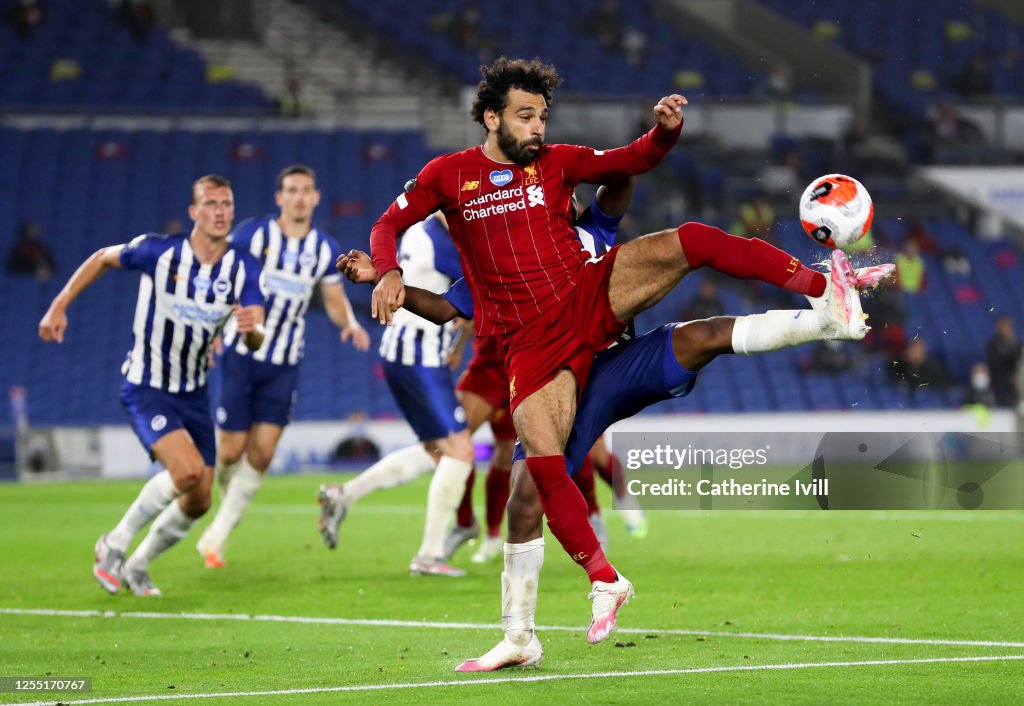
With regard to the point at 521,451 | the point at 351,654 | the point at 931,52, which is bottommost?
the point at 351,654

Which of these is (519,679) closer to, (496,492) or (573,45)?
(496,492)

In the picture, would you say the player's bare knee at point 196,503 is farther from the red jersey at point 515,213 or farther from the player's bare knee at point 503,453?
the red jersey at point 515,213

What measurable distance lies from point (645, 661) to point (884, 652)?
3.40 feet

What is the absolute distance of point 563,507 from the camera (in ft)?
20.1

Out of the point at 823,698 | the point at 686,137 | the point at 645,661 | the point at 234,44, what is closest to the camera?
the point at 823,698

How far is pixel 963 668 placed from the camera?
19.5ft

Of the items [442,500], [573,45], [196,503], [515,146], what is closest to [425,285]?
[442,500]

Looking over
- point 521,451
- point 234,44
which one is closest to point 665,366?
point 521,451

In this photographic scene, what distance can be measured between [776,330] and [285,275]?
5.91 metres

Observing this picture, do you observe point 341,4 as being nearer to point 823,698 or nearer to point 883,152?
point 883,152

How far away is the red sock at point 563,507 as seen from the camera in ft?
20.0

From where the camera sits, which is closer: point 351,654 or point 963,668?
point 963,668

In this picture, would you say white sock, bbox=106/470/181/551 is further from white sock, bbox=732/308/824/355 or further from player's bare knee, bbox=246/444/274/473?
white sock, bbox=732/308/824/355

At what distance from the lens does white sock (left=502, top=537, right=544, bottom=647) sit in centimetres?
616
